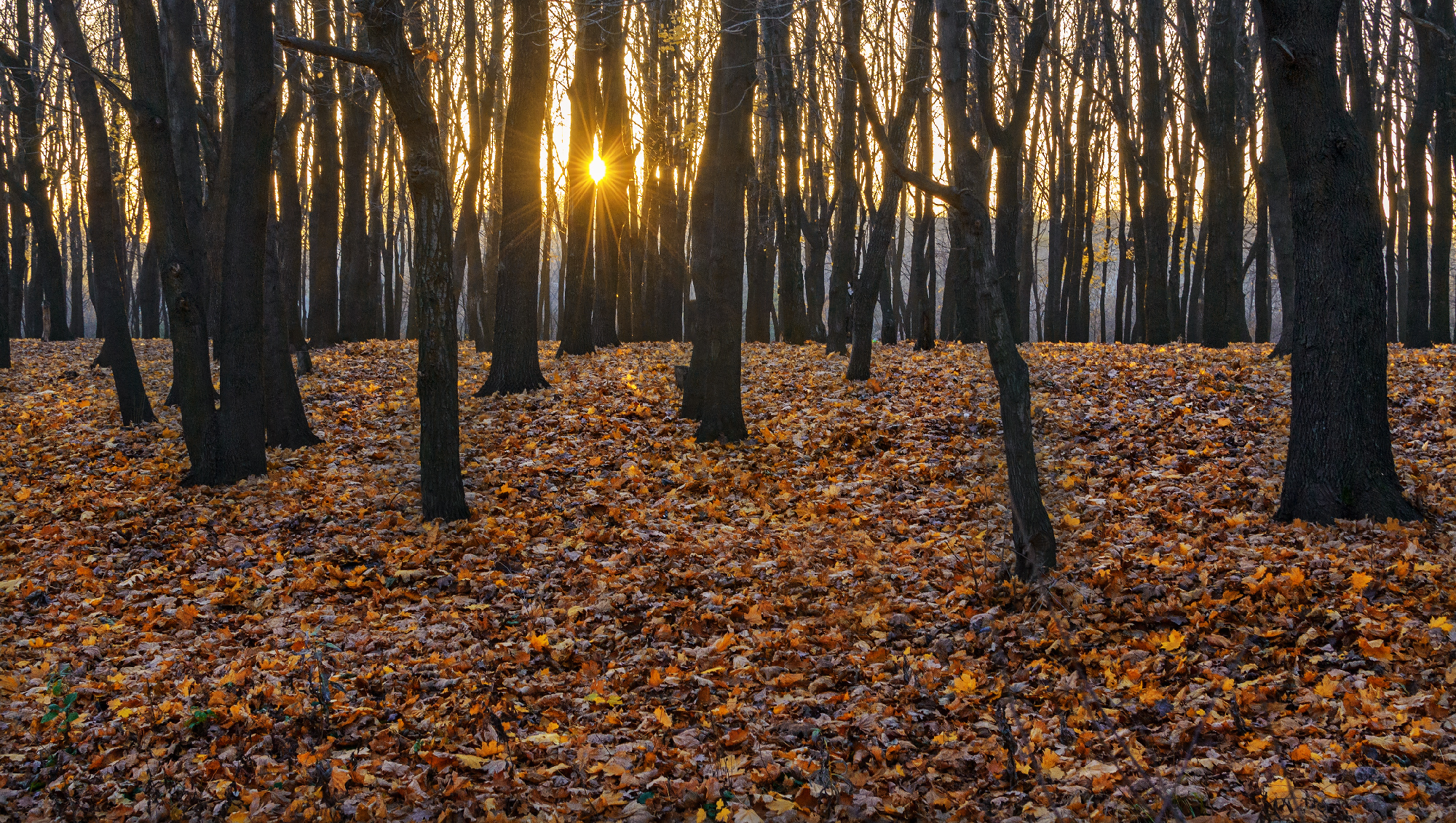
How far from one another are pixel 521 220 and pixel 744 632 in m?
8.56

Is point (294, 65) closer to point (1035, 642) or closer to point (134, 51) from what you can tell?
point (134, 51)

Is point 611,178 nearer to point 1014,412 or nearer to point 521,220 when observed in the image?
point 521,220

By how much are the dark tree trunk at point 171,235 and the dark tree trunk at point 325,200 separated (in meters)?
7.70

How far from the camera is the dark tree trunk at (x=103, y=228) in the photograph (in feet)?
37.9

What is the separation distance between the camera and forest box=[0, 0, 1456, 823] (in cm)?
404

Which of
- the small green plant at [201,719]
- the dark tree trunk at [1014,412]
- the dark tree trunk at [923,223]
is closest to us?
the small green plant at [201,719]

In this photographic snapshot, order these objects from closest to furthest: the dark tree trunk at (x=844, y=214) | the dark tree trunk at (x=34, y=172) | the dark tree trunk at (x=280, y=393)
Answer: the dark tree trunk at (x=280, y=393)
the dark tree trunk at (x=844, y=214)
the dark tree trunk at (x=34, y=172)

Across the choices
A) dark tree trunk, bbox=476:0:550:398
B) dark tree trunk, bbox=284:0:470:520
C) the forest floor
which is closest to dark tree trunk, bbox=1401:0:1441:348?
the forest floor

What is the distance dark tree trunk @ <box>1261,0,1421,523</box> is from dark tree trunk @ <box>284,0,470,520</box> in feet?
22.9

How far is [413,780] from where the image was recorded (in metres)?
3.94

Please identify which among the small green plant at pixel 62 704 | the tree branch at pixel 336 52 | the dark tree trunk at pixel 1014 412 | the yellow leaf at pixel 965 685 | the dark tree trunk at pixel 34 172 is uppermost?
the dark tree trunk at pixel 34 172

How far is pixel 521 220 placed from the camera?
12.5 metres

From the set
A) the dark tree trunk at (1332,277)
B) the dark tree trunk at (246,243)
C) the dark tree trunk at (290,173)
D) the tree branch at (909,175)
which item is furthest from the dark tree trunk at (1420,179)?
the dark tree trunk at (290,173)

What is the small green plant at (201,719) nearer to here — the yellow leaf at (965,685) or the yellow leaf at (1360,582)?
the yellow leaf at (965,685)
